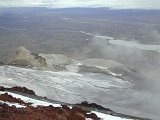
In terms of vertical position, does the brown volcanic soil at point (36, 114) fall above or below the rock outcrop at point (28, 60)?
below

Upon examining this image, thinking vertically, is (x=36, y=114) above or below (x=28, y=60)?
below

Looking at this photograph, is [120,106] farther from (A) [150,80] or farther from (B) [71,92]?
(A) [150,80]

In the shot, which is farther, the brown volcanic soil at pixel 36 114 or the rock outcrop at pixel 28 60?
the rock outcrop at pixel 28 60

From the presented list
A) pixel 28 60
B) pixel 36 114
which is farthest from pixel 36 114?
pixel 28 60

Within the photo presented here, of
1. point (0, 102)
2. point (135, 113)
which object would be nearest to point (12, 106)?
point (0, 102)

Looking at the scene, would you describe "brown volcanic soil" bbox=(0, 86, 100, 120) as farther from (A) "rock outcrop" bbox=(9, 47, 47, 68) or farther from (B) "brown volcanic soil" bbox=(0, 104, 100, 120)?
(A) "rock outcrop" bbox=(9, 47, 47, 68)

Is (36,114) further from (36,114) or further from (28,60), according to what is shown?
(28,60)

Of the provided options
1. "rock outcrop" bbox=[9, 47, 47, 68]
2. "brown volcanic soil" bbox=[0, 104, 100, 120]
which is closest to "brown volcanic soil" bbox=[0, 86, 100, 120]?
"brown volcanic soil" bbox=[0, 104, 100, 120]

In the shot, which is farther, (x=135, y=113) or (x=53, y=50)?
(x=53, y=50)

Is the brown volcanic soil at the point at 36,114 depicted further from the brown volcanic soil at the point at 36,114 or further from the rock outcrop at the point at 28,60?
the rock outcrop at the point at 28,60

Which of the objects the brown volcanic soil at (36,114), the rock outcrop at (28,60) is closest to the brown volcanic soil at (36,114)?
the brown volcanic soil at (36,114)

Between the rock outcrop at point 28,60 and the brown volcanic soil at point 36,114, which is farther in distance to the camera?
the rock outcrop at point 28,60
